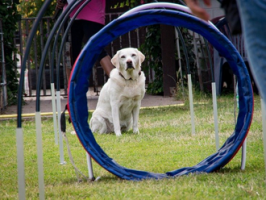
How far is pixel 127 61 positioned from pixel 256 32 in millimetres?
4365

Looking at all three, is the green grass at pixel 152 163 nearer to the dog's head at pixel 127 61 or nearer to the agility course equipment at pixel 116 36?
the agility course equipment at pixel 116 36

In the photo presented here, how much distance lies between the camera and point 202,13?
5.13 feet

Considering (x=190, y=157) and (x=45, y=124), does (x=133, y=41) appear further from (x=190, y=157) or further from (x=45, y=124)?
(x=190, y=157)

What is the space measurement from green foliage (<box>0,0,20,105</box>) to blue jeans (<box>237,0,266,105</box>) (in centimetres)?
798

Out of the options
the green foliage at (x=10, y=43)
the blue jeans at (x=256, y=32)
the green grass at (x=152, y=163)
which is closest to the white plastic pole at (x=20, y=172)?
the green grass at (x=152, y=163)

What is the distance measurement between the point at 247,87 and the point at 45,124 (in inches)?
169

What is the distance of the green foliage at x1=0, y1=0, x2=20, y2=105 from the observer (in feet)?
29.2

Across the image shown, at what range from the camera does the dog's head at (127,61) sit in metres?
5.75

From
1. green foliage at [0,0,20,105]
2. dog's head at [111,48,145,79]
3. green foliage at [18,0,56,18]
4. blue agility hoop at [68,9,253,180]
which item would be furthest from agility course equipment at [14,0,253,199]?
green foliage at [18,0,56,18]

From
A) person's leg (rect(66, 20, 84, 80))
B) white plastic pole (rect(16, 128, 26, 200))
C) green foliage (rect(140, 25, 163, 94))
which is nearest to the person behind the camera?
white plastic pole (rect(16, 128, 26, 200))

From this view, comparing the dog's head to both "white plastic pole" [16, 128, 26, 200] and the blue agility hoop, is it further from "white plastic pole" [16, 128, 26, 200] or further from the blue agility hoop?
"white plastic pole" [16, 128, 26, 200]

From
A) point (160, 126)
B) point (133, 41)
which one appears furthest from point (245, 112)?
point (133, 41)

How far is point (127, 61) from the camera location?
5727 millimetres

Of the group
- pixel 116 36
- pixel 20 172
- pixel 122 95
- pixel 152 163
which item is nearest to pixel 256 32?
pixel 20 172
